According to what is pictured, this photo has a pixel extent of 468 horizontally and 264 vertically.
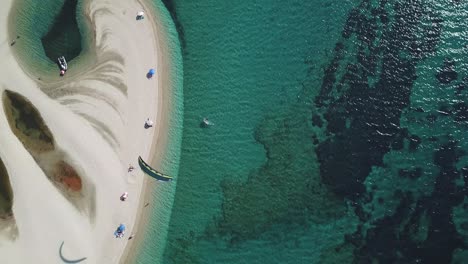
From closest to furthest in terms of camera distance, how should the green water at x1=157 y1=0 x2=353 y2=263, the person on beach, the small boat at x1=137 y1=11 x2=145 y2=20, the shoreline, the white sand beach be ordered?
the white sand beach
the shoreline
the green water at x1=157 y1=0 x2=353 y2=263
the person on beach
the small boat at x1=137 y1=11 x2=145 y2=20

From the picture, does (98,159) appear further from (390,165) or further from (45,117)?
(390,165)

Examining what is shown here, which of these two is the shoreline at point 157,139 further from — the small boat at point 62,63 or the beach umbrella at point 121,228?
the small boat at point 62,63

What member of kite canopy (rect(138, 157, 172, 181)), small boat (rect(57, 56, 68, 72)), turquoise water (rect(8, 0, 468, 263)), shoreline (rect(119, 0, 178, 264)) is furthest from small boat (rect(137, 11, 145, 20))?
kite canopy (rect(138, 157, 172, 181))

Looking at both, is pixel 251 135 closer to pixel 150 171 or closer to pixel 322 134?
pixel 322 134

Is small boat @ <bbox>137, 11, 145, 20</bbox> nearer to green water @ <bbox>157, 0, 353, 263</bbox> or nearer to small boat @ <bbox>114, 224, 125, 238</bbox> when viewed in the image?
green water @ <bbox>157, 0, 353, 263</bbox>

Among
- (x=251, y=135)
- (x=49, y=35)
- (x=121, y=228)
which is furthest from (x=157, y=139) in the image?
(x=49, y=35)

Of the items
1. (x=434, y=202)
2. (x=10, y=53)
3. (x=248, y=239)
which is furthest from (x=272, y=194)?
(x=10, y=53)

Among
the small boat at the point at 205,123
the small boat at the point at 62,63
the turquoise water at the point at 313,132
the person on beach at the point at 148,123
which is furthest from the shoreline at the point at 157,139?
the small boat at the point at 62,63
